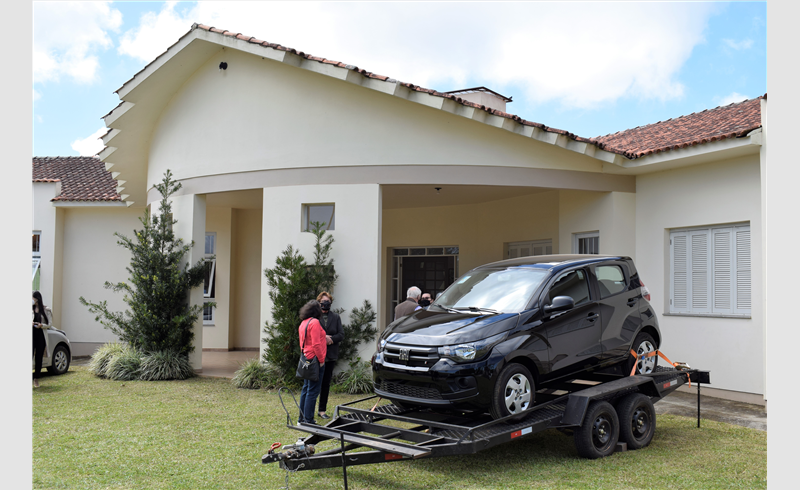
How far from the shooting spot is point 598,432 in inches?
274

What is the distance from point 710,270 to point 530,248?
4790 mm

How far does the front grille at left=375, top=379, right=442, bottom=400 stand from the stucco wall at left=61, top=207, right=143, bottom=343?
541 inches

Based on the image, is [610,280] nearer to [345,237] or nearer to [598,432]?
[598,432]

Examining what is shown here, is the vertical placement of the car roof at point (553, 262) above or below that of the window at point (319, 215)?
below

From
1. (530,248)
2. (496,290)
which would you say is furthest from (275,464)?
(530,248)

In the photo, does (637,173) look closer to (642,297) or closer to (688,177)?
(688,177)

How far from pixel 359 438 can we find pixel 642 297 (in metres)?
4.25

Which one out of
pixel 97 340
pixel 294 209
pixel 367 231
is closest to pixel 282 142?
pixel 294 209

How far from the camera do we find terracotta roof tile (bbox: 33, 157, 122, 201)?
720 inches

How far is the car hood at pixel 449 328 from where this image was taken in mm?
6434

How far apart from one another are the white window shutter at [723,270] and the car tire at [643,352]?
3939 mm

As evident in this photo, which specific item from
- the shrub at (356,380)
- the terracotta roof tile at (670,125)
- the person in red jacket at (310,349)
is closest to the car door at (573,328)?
the person in red jacket at (310,349)

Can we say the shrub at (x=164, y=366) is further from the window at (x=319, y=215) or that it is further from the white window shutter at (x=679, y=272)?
the white window shutter at (x=679, y=272)

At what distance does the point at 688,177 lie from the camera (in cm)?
1180
